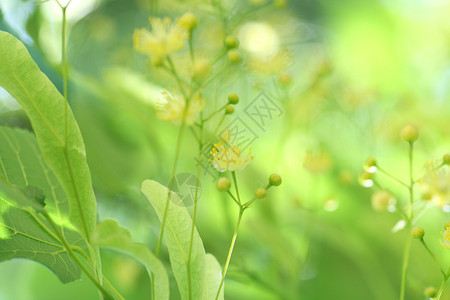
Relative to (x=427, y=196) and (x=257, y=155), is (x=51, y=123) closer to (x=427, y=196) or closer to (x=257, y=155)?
(x=427, y=196)

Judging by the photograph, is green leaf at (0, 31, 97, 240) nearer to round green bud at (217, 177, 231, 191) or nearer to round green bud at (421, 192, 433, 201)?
round green bud at (217, 177, 231, 191)

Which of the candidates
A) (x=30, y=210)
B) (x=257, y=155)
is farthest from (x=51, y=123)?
(x=257, y=155)

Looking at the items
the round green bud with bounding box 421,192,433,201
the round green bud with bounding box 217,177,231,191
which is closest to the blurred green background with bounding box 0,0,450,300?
the round green bud with bounding box 421,192,433,201

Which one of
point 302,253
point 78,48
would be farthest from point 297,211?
point 78,48

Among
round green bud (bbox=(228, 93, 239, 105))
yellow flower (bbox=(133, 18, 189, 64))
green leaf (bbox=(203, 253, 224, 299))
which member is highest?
yellow flower (bbox=(133, 18, 189, 64))

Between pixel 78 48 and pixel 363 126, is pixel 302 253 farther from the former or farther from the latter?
pixel 78 48

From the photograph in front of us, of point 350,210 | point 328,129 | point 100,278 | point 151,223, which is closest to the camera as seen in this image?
point 100,278

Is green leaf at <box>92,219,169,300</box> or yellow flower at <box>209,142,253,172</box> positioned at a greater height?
yellow flower at <box>209,142,253,172</box>
